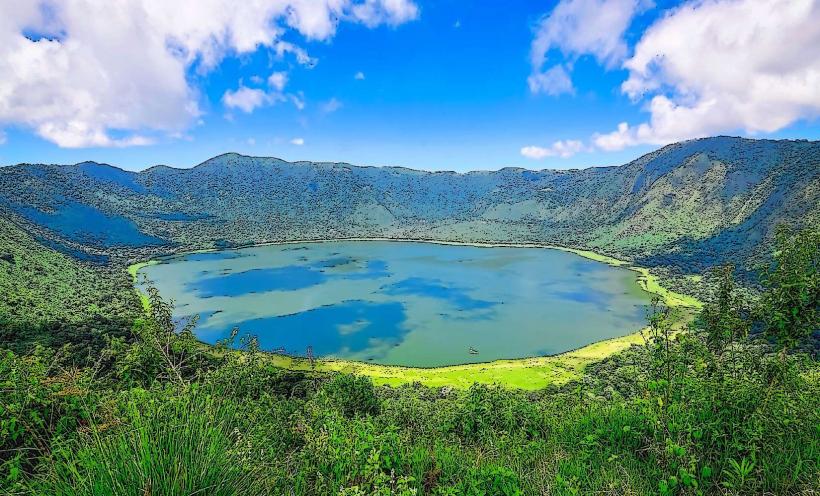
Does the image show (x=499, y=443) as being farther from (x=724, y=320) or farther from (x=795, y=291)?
(x=795, y=291)

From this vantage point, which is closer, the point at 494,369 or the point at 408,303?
the point at 494,369

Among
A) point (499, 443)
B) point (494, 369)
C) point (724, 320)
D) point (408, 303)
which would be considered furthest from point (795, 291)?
point (408, 303)

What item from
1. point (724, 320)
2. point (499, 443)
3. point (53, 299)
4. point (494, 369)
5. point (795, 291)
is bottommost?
point (494, 369)

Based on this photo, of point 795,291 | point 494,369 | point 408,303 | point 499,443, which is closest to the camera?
point 795,291

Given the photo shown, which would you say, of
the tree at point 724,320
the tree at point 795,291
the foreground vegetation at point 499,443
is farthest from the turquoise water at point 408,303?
the foreground vegetation at point 499,443

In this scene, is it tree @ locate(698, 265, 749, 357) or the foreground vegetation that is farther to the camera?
tree @ locate(698, 265, 749, 357)

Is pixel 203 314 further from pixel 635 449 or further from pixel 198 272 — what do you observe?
pixel 635 449

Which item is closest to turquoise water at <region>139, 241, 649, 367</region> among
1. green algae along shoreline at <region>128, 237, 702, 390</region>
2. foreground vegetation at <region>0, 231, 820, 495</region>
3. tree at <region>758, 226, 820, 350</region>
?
green algae along shoreline at <region>128, 237, 702, 390</region>

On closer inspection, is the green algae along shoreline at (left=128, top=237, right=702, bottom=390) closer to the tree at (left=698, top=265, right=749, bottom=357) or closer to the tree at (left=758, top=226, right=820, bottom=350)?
the tree at (left=698, top=265, right=749, bottom=357)

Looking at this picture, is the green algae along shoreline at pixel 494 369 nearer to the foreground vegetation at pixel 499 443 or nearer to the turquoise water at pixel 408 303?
the turquoise water at pixel 408 303

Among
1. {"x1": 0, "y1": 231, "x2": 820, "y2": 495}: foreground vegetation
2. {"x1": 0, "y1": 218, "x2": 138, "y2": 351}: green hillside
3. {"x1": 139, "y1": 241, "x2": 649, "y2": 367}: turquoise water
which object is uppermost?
{"x1": 0, "y1": 231, "x2": 820, "y2": 495}: foreground vegetation
